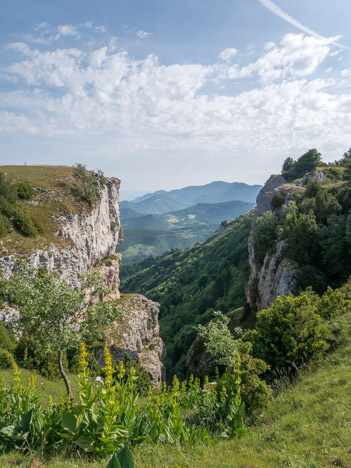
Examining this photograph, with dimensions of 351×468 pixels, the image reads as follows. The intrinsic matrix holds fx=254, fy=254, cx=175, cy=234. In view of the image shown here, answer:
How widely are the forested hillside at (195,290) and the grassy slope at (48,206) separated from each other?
36.4 metres

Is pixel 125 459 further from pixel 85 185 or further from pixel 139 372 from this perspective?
pixel 85 185

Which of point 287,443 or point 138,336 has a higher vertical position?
Answer: point 287,443

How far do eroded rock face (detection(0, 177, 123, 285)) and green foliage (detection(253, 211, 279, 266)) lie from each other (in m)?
31.8

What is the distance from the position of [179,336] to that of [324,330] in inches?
2299

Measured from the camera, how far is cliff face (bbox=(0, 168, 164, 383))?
37000mm

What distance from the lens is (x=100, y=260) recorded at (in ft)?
205

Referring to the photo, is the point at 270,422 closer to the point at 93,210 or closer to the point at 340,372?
the point at 340,372

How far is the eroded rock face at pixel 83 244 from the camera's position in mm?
35475

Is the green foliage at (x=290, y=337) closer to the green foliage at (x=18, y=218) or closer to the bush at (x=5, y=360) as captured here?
the bush at (x=5, y=360)

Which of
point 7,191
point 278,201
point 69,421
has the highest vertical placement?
point 278,201

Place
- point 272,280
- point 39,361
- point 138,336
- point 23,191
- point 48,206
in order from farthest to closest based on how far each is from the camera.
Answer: point 138,336
point 48,206
point 23,191
point 272,280
point 39,361

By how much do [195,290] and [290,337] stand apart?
89.0m

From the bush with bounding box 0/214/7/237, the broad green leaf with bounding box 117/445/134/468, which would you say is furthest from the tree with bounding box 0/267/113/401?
the bush with bounding box 0/214/7/237

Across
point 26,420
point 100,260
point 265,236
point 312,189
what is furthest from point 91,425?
point 100,260
